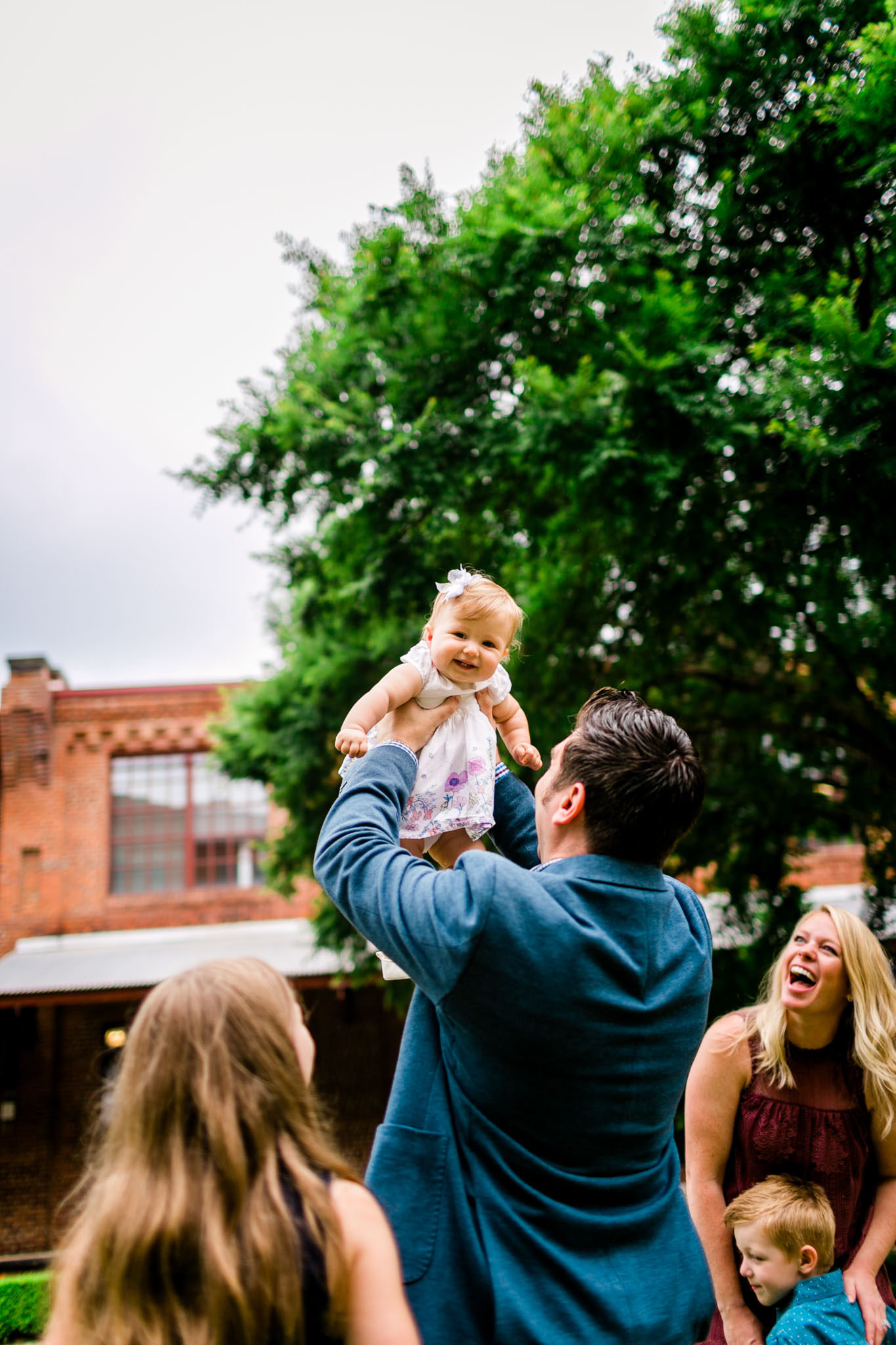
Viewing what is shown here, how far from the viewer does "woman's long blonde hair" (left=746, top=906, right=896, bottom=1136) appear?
103 inches

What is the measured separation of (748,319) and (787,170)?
919 millimetres

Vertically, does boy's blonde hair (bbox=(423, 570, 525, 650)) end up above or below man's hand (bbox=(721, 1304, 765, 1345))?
above

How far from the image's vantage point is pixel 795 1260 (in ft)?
8.12

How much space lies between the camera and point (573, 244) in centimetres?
641

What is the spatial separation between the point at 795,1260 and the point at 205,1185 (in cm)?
186

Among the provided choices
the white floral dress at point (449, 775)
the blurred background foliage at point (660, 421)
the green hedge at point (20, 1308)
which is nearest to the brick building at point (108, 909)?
the green hedge at point (20, 1308)

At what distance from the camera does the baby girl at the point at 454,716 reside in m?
2.20

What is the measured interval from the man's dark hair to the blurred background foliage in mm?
4136

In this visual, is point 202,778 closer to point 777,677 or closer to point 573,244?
point 777,677

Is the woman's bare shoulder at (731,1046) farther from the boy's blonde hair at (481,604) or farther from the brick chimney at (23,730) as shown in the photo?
the brick chimney at (23,730)

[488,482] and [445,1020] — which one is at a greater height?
[488,482]

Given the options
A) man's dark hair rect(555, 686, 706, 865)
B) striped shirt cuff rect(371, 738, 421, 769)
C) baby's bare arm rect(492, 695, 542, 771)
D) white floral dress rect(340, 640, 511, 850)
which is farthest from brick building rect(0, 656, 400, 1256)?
man's dark hair rect(555, 686, 706, 865)

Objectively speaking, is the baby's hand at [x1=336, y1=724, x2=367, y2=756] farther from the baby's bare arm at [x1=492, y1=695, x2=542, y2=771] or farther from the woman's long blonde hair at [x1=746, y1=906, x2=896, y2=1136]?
the woman's long blonde hair at [x1=746, y1=906, x2=896, y2=1136]

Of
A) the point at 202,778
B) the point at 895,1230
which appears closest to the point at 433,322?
the point at 895,1230
